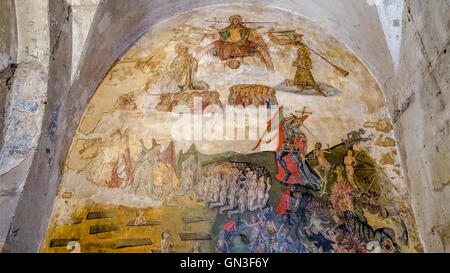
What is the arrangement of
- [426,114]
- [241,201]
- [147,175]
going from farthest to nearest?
[147,175] → [241,201] → [426,114]

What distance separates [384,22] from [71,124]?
15.4ft

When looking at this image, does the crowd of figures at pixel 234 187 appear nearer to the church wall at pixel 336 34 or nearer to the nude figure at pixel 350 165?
the nude figure at pixel 350 165

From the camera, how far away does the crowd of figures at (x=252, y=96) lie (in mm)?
7047

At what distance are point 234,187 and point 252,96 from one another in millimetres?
1538

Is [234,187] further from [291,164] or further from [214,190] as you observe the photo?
[291,164]

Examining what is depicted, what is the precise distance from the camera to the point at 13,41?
19.7 ft

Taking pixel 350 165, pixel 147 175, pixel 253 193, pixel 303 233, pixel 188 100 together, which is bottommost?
pixel 303 233

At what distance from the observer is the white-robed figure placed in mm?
6340

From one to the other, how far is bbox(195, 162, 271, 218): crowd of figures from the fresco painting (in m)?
0.01

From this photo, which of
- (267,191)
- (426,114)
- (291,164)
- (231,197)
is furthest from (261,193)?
(426,114)

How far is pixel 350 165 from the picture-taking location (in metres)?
6.55

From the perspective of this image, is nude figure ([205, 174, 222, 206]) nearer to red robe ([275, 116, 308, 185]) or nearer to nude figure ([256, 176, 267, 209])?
nude figure ([256, 176, 267, 209])

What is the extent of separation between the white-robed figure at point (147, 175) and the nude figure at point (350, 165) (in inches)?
104

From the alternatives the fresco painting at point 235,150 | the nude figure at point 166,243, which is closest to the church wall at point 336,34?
the fresco painting at point 235,150
